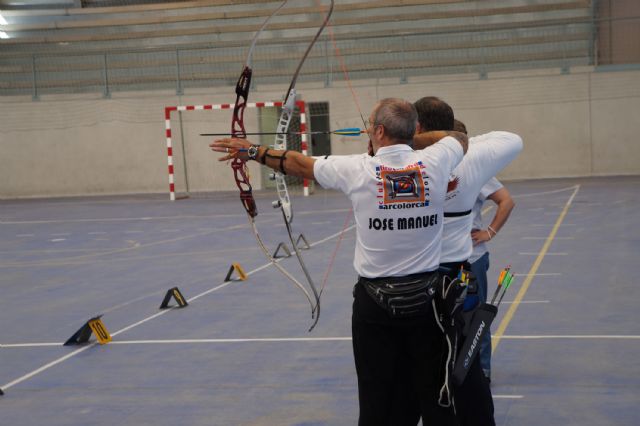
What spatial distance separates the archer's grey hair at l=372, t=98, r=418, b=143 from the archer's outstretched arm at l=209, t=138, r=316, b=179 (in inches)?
12.0

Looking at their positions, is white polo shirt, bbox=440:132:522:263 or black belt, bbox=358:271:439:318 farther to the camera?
white polo shirt, bbox=440:132:522:263

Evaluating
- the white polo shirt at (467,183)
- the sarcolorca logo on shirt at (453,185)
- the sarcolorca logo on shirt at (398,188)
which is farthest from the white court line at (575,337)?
the sarcolorca logo on shirt at (398,188)

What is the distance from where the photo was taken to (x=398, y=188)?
3402 mm

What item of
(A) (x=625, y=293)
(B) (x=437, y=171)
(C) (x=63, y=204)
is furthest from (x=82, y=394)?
(C) (x=63, y=204)

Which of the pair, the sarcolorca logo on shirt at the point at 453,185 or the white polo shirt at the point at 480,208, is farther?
the white polo shirt at the point at 480,208

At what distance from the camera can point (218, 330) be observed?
738 cm

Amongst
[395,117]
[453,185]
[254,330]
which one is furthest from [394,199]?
[254,330]

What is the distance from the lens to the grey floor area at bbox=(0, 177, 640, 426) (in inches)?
207

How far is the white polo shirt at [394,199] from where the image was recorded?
134 inches

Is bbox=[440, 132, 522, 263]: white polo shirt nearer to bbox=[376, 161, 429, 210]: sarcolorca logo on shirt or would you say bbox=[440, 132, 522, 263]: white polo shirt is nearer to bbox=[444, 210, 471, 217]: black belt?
bbox=[444, 210, 471, 217]: black belt

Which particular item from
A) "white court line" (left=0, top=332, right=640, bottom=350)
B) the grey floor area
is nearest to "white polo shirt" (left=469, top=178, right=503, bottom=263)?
the grey floor area

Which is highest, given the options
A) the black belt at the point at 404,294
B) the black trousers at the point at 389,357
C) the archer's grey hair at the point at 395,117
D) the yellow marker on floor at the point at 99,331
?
the archer's grey hair at the point at 395,117

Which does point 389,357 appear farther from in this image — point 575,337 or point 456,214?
point 575,337

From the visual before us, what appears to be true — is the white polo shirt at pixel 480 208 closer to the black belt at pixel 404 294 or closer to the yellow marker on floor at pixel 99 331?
the black belt at pixel 404 294
